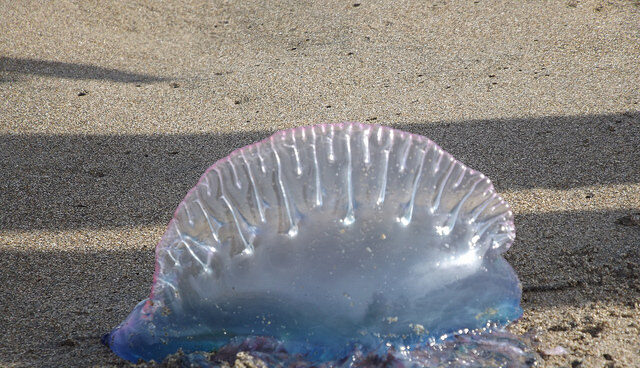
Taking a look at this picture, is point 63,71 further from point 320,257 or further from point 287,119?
point 320,257

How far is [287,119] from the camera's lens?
10.8ft

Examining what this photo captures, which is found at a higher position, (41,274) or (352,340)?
(352,340)

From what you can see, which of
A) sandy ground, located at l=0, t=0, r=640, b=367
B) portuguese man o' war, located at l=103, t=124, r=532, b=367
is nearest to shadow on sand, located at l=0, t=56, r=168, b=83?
sandy ground, located at l=0, t=0, r=640, b=367

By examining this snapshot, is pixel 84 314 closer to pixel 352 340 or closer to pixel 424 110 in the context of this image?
pixel 352 340

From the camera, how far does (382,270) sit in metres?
1.58

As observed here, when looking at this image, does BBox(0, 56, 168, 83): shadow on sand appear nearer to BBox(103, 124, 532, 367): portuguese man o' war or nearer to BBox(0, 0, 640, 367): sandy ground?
BBox(0, 0, 640, 367): sandy ground

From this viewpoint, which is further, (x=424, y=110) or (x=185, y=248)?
(x=424, y=110)

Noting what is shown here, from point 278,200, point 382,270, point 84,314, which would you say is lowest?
point 84,314

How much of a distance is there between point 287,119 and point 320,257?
180cm

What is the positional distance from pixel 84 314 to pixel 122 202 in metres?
0.75

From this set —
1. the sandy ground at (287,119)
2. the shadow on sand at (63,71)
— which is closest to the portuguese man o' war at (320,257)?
the sandy ground at (287,119)

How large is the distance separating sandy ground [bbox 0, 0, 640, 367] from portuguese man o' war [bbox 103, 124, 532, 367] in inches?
11.0

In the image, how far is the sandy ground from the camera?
2018mm

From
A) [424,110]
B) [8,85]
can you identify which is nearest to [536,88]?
[424,110]
